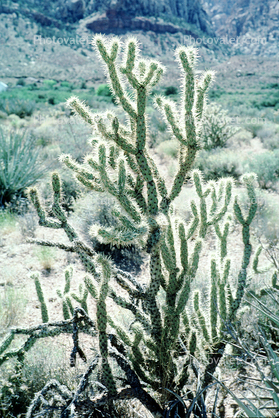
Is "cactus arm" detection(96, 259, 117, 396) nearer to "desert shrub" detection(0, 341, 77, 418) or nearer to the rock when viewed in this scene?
"desert shrub" detection(0, 341, 77, 418)

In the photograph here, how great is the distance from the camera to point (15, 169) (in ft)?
22.9

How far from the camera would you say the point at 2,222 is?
6.15 metres

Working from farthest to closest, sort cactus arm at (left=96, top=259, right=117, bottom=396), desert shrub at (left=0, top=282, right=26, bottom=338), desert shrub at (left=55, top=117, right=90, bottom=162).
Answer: desert shrub at (left=55, top=117, right=90, bottom=162) → desert shrub at (left=0, top=282, right=26, bottom=338) → cactus arm at (left=96, top=259, right=117, bottom=396)

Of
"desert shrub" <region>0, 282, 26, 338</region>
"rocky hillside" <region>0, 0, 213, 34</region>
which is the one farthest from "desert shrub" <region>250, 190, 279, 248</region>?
"rocky hillside" <region>0, 0, 213, 34</region>

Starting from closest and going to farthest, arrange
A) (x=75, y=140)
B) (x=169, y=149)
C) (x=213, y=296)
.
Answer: (x=213, y=296) < (x=75, y=140) < (x=169, y=149)

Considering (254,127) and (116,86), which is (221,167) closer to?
(254,127)

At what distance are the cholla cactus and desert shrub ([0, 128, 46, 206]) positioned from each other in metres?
4.95

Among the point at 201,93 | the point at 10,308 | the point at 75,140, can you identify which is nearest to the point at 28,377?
the point at 10,308

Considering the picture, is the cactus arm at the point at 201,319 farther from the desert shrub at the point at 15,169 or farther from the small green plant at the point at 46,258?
the desert shrub at the point at 15,169

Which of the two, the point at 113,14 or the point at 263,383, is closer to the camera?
Result: the point at 263,383

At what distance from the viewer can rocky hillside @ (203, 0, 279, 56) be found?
3652 inches

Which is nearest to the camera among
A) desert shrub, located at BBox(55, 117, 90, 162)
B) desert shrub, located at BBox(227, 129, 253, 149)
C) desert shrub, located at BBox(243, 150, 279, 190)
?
desert shrub, located at BBox(243, 150, 279, 190)

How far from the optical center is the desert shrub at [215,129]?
35.6 ft

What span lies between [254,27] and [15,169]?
118879mm
